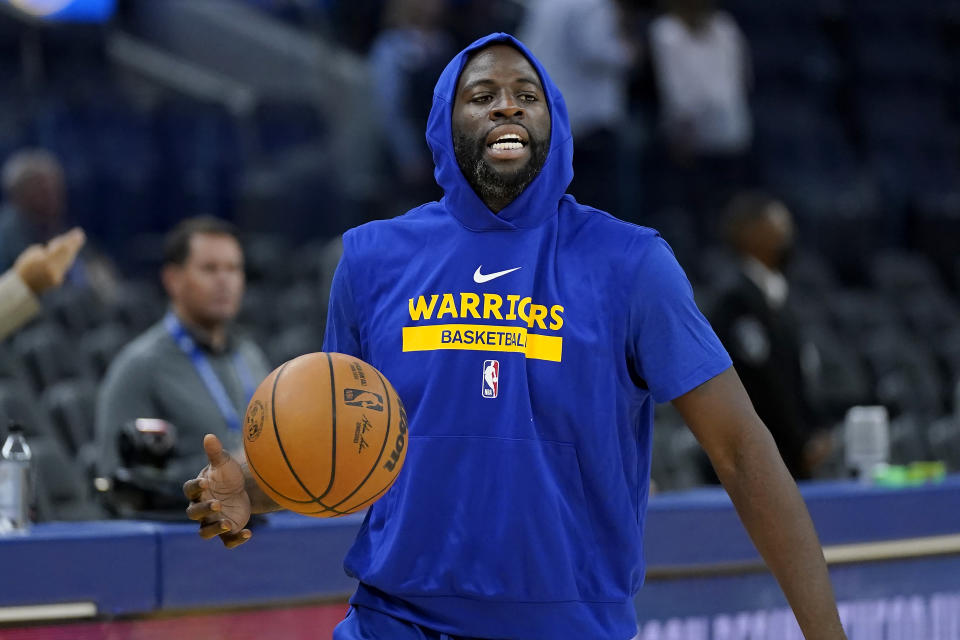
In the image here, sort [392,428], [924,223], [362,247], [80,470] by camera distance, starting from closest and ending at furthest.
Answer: [392,428], [362,247], [80,470], [924,223]

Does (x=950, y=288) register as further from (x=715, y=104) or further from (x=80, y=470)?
(x=80, y=470)

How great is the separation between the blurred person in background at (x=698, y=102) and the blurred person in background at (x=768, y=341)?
3016 millimetres

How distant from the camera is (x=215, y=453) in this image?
2.46 metres

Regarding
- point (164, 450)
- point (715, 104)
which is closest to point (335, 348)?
point (164, 450)

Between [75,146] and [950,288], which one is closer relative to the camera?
[75,146]

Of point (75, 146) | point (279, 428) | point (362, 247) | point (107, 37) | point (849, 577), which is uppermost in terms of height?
point (107, 37)

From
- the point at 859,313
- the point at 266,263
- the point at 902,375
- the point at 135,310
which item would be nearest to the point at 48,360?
the point at 135,310

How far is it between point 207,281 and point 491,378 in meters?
3.08

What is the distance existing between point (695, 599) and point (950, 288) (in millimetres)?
7112

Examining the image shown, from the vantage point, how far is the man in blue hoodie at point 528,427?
240cm

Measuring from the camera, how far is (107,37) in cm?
1088

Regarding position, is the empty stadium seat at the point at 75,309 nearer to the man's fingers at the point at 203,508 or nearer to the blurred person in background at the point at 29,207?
the blurred person in background at the point at 29,207

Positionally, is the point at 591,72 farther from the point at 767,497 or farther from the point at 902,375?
the point at 767,497

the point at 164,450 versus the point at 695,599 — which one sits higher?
the point at 164,450
